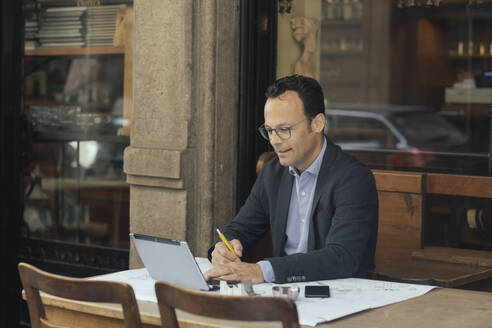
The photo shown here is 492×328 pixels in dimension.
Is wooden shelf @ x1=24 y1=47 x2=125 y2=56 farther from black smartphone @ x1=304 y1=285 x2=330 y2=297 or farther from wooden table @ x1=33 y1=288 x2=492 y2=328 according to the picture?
black smartphone @ x1=304 y1=285 x2=330 y2=297

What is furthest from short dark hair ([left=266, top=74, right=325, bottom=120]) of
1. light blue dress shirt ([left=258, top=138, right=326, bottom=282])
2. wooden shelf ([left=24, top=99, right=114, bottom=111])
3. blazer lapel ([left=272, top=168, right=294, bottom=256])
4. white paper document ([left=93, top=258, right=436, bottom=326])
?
wooden shelf ([left=24, top=99, right=114, bottom=111])

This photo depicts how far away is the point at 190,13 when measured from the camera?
4.97 metres

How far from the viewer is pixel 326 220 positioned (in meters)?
3.68

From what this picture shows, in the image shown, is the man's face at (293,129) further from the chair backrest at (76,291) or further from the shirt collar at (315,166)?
the chair backrest at (76,291)

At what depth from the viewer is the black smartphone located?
2.95 metres

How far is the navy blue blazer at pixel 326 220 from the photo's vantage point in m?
3.33

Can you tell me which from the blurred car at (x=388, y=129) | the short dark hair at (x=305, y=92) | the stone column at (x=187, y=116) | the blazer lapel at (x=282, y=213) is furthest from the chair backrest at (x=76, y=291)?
the blurred car at (x=388, y=129)

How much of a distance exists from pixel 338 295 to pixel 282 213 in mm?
923

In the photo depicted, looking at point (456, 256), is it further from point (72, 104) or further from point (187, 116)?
point (72, 104)

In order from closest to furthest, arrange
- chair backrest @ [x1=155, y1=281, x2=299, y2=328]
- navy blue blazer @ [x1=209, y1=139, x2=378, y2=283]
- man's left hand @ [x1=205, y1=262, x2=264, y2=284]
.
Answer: chair backrest @ [x1=155, y1=281, x2=299, y2=328] → man's left hand @ [x1=205, y1=262, x2=264, y2=284] → navy blue blazer @ [x1=209, y1=139, x2=378, y2=283]

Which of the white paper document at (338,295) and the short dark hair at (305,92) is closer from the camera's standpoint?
the white paper document at (338,295)

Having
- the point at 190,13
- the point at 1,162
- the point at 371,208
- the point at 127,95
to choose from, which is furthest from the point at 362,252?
the point at 1,162

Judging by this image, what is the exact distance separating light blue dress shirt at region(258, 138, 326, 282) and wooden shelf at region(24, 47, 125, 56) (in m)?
2.46

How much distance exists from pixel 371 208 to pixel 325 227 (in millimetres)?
223
